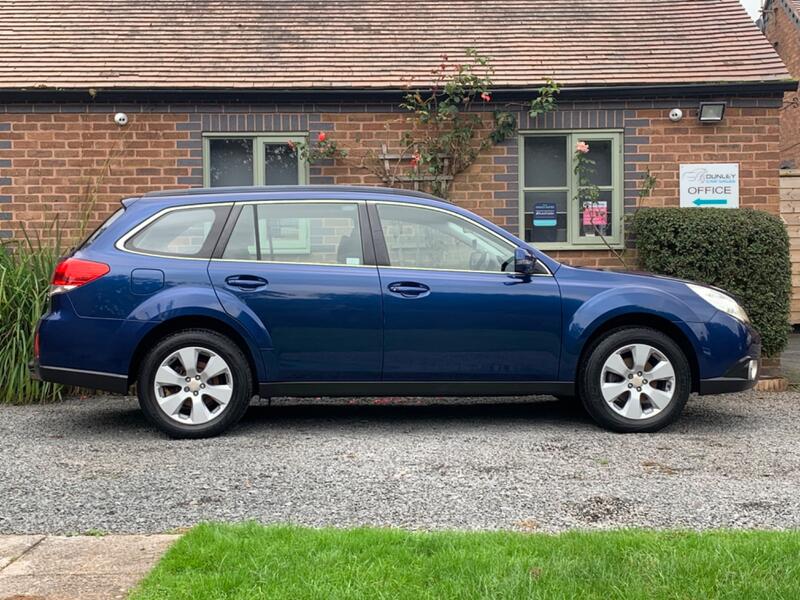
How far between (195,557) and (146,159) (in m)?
7.33

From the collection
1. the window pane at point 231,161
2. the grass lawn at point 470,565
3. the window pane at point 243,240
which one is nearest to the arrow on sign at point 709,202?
the window pane at point 231,161

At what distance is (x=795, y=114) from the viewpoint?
1812cm

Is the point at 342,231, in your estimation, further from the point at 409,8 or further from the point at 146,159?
the point at 409,8

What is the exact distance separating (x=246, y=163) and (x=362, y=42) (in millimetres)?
2185

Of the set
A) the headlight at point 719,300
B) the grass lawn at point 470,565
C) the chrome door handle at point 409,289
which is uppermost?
the chrome door handle at point 409,289

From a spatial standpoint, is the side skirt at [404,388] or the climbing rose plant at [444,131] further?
the climbing rose plant at [444,131]

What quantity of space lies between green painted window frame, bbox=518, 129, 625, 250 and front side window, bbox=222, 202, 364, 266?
418 cm

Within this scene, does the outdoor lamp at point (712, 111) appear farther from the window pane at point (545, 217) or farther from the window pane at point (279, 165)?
the window pane at point (279, 165)

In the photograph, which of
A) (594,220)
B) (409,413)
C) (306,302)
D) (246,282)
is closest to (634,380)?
(409,413)

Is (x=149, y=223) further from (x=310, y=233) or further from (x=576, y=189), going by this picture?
(x=576, y=189)

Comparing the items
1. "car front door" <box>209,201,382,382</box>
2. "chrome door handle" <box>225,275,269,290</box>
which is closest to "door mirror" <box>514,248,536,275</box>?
"car front door" <box>209,201,382,382</box>

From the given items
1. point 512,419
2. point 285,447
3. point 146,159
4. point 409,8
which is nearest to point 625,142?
point 409,8

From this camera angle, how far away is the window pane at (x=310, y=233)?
6387 millimetres

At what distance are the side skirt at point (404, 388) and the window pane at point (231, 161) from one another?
460 cm
